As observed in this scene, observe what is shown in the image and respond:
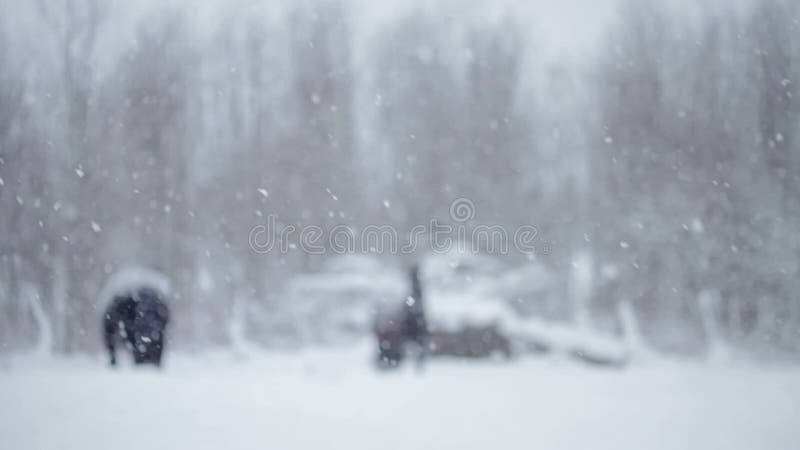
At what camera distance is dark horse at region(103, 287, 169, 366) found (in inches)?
377

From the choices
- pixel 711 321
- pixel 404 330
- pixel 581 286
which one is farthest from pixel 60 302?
pixel 711 321

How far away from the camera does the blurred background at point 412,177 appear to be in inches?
690

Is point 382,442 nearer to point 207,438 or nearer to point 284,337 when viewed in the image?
point 207,438

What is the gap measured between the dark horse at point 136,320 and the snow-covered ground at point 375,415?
1760mm

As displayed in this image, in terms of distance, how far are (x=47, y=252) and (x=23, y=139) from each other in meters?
2.54

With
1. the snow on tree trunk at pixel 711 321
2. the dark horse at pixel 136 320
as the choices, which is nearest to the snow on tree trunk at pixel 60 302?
the dark horse at pixel 136 320

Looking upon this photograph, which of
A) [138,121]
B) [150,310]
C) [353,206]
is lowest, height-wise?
Result: [150,310]

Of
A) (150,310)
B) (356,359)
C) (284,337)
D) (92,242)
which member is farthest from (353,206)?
(150,310)

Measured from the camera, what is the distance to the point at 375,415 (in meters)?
6.01

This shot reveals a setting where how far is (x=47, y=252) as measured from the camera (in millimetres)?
17188

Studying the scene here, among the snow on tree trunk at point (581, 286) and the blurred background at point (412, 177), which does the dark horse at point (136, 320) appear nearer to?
the blurred background at point (412, 177)

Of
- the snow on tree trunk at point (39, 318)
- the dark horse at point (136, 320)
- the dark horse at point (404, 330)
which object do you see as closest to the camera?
the dark horse at point (136, 320)

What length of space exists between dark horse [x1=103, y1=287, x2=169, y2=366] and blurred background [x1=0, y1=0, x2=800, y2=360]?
231 inches

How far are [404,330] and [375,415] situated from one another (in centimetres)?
485
